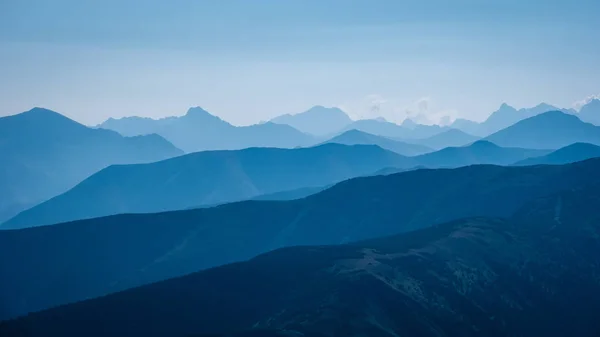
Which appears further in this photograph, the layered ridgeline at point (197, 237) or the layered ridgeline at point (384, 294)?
the layered ridgeline at point (197, 237)

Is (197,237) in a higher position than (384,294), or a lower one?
higher

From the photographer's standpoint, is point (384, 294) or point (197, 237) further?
point (197, 237)

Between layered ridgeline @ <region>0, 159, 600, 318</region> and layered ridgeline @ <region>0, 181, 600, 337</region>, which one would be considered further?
layered ridgeline @ <region>0, 159, 600, 318</region>

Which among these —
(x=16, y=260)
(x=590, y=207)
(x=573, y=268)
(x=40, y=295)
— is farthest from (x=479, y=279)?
(x=16, y=260)

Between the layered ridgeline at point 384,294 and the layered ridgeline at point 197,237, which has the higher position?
the layered ridgeline at point 197,237

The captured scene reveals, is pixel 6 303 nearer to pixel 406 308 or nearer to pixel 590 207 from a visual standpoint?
pixel 406 308
